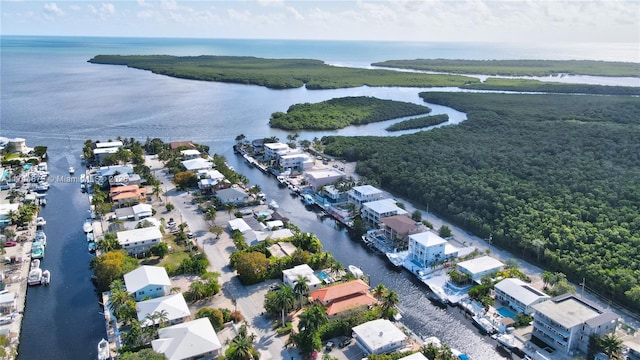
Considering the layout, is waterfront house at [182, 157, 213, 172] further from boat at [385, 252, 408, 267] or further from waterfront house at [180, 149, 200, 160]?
boat at [385, 252, 408, 267]

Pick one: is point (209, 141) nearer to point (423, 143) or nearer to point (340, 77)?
point (423, 143)

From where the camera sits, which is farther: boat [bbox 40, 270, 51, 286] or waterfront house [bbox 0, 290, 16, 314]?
boat [bbox 40, 270, 51, 286]

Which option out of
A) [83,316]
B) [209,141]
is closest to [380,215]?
[83,316]

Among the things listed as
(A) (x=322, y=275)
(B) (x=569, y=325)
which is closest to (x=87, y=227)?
(A) (x=322, y=275)

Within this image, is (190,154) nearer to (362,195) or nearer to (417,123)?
(362,195)

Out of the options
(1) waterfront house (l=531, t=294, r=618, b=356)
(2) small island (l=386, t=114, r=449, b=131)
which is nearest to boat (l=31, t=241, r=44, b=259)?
(1) waterfront house (l=531, t=294, r=618, b=356)

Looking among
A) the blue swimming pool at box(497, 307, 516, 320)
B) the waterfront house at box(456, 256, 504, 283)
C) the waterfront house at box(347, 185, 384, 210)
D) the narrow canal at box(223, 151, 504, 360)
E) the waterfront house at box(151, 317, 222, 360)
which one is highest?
the waterfront house at box(347, 185, 384, 210)
